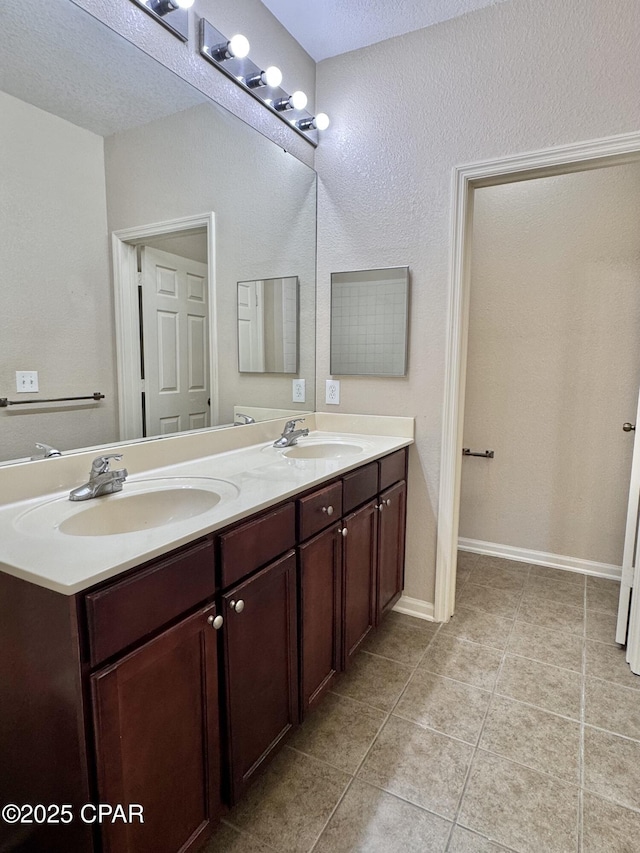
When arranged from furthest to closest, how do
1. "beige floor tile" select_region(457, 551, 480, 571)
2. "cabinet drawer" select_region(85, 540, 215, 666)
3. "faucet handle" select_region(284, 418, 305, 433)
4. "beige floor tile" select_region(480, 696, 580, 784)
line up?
"beige floor tile" select_region(457, 551, 480, 571) < "faucet handle" select_region(284, 418, 305, 433) < "beige floor tile" select_region(480, 696, 580, 784) < "cabinet drawer" select_region(85, 540, 215, 666)

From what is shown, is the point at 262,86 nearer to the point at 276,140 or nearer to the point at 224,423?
the point at 276,140

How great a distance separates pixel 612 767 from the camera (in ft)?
4.56

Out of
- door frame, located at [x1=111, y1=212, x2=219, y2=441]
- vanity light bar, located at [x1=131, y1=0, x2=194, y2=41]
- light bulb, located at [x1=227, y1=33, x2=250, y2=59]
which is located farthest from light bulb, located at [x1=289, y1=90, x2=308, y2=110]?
door frame, located at [x1=111, y1=212, x2=219, y2=441]

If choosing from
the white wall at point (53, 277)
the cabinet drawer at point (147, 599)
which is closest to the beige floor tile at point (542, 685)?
the cabinet drawer at point (147, 599)

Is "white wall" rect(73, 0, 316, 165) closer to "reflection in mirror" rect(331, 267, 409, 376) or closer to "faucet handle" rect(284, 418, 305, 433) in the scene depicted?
"reflection in mirror" rect(331, 267, 409, 376)

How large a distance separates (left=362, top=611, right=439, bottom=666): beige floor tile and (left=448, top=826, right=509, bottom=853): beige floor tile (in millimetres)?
691

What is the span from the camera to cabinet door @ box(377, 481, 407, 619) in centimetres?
192

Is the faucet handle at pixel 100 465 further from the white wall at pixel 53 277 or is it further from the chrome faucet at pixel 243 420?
the chrome faucet at pixel 243 420

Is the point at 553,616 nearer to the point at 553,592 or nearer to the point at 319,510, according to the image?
the point at 553,592

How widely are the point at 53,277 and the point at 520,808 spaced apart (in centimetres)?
189

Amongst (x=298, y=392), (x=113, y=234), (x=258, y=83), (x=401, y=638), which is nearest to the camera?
(x=113, y=234)

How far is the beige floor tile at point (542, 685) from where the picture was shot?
1657mm

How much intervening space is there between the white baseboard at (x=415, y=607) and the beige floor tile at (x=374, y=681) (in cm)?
39

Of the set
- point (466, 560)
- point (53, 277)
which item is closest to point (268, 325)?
point (53, 277)
